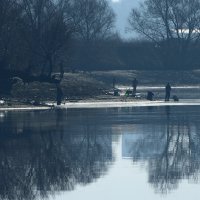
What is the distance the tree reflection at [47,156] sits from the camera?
2061cm

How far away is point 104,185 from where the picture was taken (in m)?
20.3

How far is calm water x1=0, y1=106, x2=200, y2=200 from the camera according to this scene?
19766mm

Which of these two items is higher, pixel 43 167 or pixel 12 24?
pixel 12 24

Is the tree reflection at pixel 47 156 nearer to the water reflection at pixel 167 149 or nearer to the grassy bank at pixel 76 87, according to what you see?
the water reflection at pixel 167 149

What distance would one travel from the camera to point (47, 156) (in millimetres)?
26438

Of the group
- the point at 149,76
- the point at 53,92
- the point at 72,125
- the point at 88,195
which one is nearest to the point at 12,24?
the point at 53,92

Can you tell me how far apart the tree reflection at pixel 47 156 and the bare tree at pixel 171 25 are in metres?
70.3

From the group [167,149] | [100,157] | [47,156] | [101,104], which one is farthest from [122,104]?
[100,157]

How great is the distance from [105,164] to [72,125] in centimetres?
1382

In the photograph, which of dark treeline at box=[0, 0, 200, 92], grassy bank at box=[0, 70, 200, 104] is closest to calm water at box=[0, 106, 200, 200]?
→ grassy bank at box=[0, 70, 200, 104]

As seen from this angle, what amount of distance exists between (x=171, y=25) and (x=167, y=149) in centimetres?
8636

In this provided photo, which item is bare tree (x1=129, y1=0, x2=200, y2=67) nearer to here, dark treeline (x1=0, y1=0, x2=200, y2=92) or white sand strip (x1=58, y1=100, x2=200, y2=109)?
dark treeline (x1=0, y1=0, x2=200, y2=92)

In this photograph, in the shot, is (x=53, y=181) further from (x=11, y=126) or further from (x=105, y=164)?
(x=11, y=126)

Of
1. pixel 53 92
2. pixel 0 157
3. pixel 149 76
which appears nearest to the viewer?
pixel 0 157
